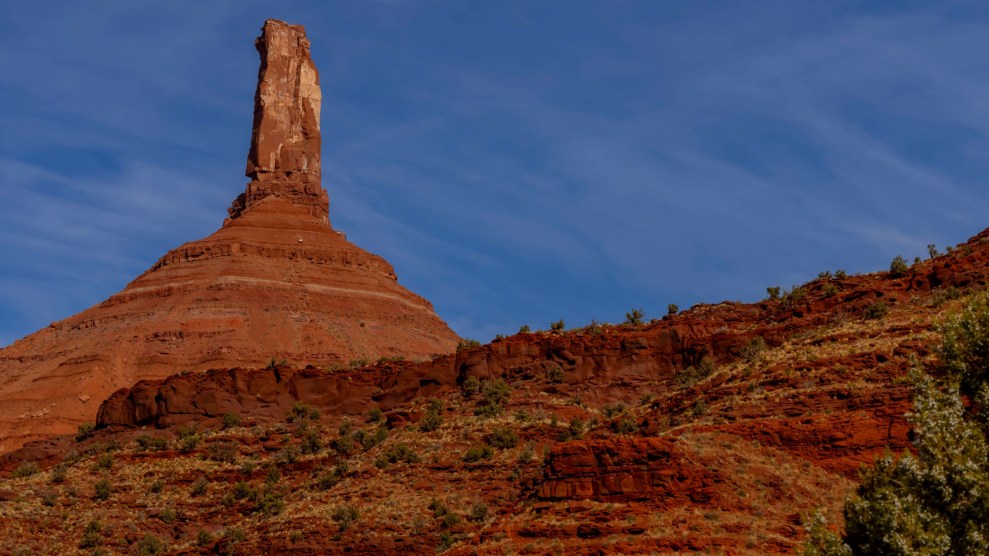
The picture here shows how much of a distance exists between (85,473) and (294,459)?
8.81m

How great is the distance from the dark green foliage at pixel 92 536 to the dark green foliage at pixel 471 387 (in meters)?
14.2

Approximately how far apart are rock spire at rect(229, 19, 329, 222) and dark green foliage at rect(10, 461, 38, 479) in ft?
166

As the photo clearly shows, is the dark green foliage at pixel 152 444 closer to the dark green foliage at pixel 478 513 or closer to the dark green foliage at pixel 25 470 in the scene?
the dark green foliage at pixel 25 470

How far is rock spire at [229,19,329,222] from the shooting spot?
380 ft

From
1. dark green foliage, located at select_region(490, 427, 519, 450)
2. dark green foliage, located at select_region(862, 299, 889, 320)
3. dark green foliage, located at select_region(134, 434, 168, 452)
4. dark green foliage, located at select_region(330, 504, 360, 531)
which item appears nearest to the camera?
dark green foliage, located at select_region(330, 504, 360, 531)

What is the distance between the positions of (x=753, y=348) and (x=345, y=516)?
48.5 feet

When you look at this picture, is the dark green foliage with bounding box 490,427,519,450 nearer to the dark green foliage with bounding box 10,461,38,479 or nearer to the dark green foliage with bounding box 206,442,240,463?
the dark green foliage with bounding box 206,442,240,463

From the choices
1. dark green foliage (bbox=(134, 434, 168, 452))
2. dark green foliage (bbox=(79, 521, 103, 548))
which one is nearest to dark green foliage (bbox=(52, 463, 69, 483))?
dark green foliage (bbox=(134, 434, 168, 452))

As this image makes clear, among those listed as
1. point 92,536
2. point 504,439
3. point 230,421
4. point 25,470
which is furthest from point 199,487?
point 504,439

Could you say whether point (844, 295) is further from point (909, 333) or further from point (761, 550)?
point (761, 550)

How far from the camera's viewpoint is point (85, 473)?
200ft

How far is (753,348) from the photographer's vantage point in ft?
170

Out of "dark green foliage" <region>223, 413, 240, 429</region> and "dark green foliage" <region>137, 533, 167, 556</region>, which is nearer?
"dark green foliage" <region>137, 533, 167, 556</region>

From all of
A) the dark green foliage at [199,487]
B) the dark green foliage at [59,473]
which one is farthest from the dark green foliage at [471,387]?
the dark green foliage at [59,473]
